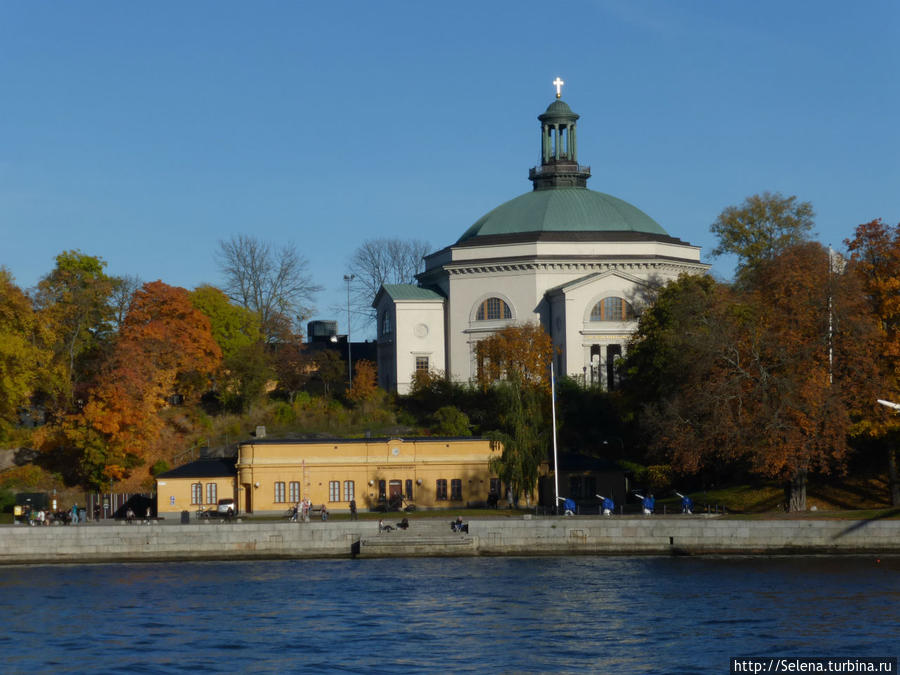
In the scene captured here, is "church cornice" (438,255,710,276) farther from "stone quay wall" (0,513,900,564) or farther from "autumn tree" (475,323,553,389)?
"stone quay wall" (0,513,900,564)

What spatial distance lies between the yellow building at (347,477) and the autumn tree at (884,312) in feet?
54.3

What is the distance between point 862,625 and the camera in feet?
108

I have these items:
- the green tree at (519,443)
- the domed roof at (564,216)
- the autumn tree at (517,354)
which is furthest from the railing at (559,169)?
the green tree at (519,443)

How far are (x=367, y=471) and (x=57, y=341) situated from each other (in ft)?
72.3

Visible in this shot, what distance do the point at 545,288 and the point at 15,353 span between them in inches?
1172

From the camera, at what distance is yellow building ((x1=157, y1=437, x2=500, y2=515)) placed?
5681 cm

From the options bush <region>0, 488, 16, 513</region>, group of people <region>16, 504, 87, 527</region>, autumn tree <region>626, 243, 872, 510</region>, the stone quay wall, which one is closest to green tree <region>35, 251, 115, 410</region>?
bush <region>0, 488, 16, 513</region>

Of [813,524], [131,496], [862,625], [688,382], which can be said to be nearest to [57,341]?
[131,496]

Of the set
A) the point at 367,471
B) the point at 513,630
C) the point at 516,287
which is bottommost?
the point at 513,630

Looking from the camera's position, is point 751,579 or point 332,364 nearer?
point 751,579

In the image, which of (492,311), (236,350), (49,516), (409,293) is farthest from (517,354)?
(49,516)

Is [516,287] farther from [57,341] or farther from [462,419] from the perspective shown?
[57,341]

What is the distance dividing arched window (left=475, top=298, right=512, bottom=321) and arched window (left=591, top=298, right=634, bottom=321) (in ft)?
18.0

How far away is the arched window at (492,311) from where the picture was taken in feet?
255
